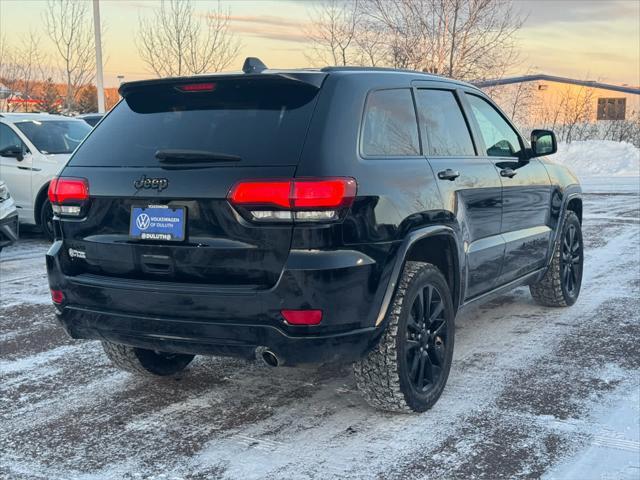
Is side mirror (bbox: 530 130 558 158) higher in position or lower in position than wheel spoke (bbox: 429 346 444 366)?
higher

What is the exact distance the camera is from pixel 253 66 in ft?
12.9

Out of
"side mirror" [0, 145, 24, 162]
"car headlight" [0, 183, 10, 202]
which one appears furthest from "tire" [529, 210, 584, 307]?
"side mirror" [0, 145, 24, 162]

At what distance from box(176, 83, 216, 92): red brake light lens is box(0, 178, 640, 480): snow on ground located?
1472 mm

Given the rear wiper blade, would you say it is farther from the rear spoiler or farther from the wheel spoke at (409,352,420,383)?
the wheel spoke at (409,352,420,383)

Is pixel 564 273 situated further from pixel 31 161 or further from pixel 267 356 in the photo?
pixel 31 161

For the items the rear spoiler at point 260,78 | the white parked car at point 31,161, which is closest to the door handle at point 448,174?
the rear spoiler at point 260,78

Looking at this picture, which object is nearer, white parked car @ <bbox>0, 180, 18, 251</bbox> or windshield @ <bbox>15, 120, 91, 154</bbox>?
white parked car @ <bbox>0, 180, 18, 251</bbox>

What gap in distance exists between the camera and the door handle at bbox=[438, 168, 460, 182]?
4.27 m

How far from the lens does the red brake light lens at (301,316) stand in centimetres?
338

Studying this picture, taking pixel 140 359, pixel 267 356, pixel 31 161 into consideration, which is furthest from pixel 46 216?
pixel 267 356

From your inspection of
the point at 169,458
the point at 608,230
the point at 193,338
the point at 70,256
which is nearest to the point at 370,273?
the point at 193,338

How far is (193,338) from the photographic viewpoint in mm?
3549

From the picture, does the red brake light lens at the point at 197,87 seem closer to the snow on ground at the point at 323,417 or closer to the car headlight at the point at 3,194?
the snow on ground at the point at 323,417

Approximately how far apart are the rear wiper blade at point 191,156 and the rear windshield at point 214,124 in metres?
0.03
